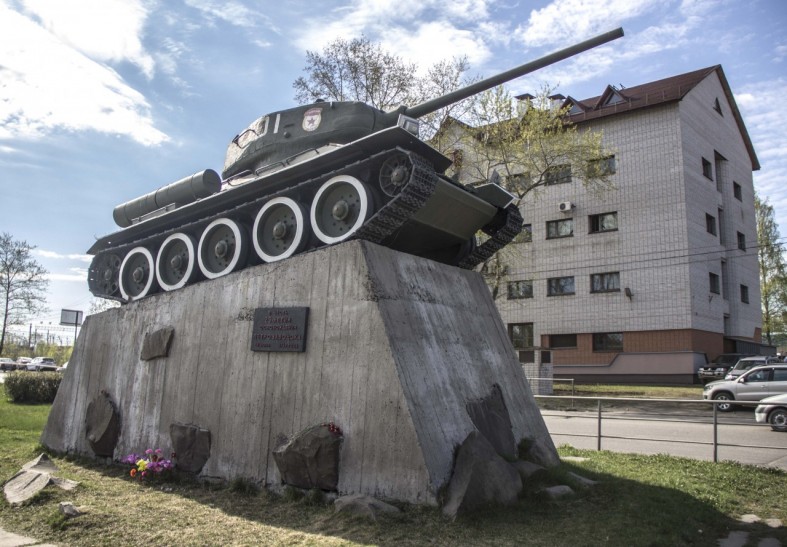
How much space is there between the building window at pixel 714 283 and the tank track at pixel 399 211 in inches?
1002

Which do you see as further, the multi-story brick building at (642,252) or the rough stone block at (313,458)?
the multi-story brick building at (642,252)

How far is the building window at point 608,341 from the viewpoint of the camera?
3020cm

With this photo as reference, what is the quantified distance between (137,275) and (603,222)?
25.2m

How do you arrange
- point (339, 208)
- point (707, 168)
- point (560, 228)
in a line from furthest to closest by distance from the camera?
1. point (560, 228)
2. point (707, 168)
3. point (339, 208)

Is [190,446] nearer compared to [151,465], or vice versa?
[151,465]

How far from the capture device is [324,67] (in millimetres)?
23797

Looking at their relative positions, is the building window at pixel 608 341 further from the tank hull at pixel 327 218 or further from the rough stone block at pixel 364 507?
the rough stone block at pixel 364 507

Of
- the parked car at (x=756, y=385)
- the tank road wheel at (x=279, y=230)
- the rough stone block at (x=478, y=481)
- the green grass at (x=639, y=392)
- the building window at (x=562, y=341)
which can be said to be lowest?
the rough stone block at (x=478, y=481)

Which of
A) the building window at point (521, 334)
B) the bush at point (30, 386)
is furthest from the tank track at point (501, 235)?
the building window at point (521, 334)

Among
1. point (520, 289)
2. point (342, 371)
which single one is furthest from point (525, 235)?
point (342, 371)

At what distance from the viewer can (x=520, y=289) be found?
3359 cm

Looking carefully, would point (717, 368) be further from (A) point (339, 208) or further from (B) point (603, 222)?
(A) point (339, 208)

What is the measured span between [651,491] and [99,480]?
6775 millimetres

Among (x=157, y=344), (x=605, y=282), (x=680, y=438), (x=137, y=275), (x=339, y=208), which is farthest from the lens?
(x=605, y=282)
